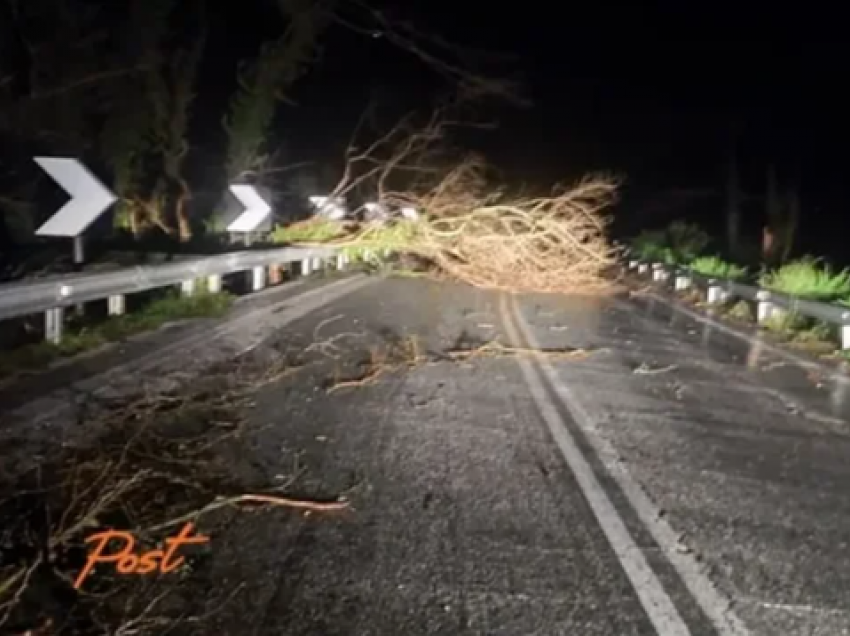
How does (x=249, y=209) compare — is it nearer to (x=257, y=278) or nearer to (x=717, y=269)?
(x=257, y=278)

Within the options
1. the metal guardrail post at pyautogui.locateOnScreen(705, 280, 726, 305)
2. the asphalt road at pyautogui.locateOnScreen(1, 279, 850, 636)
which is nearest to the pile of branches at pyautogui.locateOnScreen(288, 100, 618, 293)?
the metal guardrail post at pyautogui.locateOnScreen(705, 280, 726, 305)

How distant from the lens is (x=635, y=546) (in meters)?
6.69

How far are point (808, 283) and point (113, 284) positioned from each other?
15.2 meters

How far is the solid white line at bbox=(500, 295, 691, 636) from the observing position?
5.51 metres

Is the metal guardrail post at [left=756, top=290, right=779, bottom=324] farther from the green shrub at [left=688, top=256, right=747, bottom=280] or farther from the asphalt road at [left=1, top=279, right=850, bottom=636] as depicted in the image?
the asphalt road at [left=1, top=279, right=850, bottom=636]

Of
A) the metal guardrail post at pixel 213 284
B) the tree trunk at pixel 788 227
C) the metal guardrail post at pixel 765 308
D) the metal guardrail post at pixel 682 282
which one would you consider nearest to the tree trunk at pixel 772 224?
the tree trunk at pixel 788 227

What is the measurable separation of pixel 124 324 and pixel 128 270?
760mm

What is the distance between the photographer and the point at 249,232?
27469 mm

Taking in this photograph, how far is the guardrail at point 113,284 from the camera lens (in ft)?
41.1

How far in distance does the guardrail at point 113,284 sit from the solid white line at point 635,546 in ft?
17.8

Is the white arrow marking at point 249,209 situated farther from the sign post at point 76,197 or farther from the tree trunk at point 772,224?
the tree trunk at point 772,224

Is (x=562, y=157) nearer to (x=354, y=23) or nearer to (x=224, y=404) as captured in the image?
(x=354, y=23)
